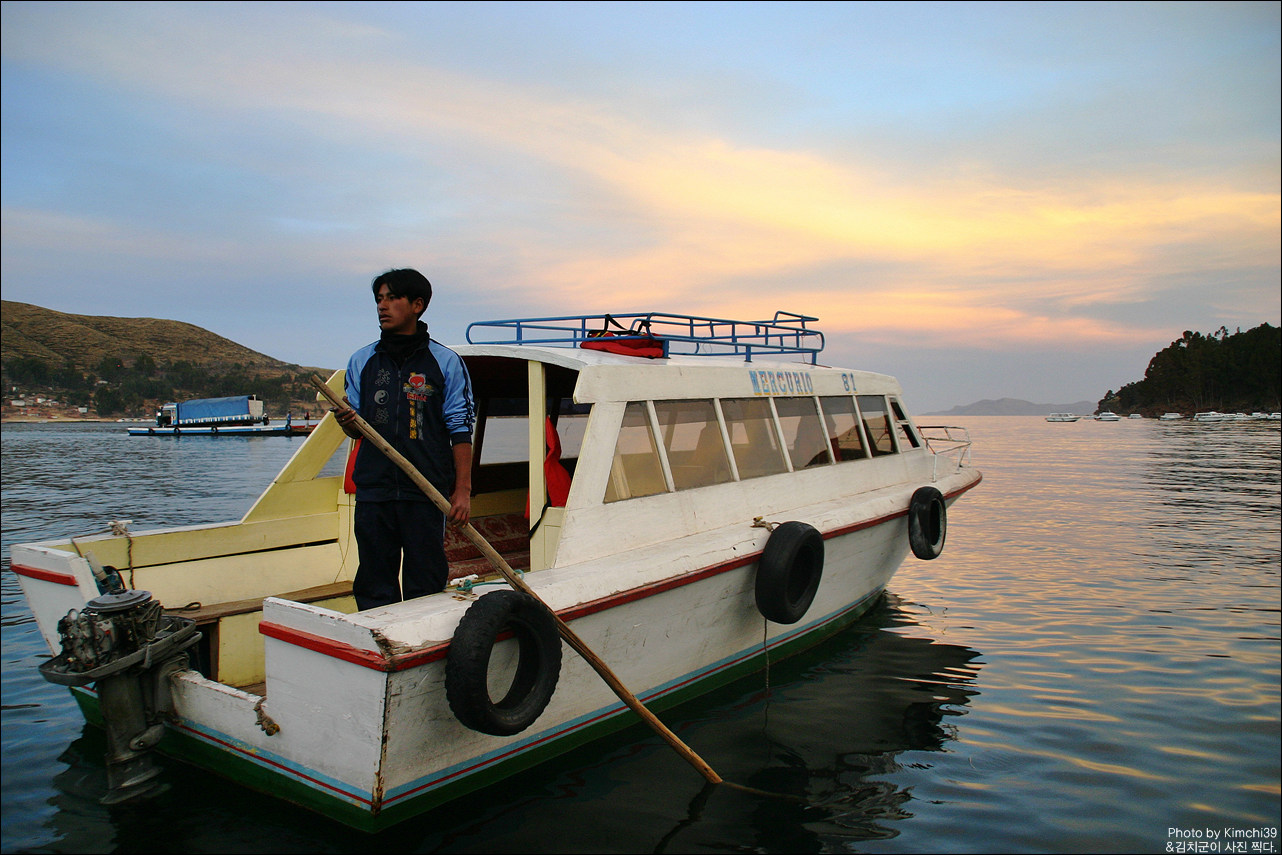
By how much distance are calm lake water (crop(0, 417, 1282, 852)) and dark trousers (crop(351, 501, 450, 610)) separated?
3.80 feet

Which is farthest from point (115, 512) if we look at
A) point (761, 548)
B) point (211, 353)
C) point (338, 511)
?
point (211, 353)

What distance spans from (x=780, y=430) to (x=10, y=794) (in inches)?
232

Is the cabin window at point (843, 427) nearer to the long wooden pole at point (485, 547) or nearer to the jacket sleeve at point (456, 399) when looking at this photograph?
the long wooden pole at point (485, 547)

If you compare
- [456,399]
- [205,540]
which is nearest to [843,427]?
[456,399]

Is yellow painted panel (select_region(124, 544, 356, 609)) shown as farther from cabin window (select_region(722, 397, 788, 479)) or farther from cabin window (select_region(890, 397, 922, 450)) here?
cabin window (select_region(890, 397, 922, 450))

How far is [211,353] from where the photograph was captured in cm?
14888

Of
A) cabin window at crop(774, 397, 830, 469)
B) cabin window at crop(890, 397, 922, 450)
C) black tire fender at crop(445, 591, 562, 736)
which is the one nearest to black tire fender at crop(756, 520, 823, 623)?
cabin window at crop(774, 397, 830, 469)

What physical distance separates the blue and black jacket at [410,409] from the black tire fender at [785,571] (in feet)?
8.16

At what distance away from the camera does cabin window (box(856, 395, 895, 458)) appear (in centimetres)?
848

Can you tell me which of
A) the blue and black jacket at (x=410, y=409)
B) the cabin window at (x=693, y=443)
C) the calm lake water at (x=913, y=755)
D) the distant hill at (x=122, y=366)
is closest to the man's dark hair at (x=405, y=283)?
the blue and black jacket at (x=410, y=409)

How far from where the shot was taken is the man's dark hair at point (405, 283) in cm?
391

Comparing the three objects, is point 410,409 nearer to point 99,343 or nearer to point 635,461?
point 635,461

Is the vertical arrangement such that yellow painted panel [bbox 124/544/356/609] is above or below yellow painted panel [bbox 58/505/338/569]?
below

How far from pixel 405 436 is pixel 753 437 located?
11.1 ft
